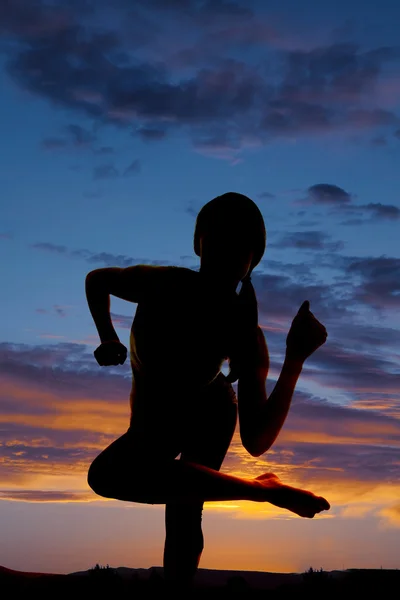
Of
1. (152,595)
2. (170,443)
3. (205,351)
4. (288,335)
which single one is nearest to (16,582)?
(152,595)

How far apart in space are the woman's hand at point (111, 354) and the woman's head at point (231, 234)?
0.80 metres

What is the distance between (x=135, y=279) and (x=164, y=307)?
0.31 metres

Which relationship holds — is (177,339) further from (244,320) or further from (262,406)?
(262,406)

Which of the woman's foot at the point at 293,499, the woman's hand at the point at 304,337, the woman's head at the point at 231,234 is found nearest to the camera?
the woman's foot at the point at 293,499

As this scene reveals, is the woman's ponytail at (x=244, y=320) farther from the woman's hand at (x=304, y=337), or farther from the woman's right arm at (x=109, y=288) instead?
the woman's right arm at (x=109, y=288)

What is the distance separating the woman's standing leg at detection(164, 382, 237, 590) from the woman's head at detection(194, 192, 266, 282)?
81cm

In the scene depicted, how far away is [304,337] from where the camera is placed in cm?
508

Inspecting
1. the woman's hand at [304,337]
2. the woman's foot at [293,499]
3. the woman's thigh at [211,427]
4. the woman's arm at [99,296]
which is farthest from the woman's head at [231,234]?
the woman's foot at [293,499]

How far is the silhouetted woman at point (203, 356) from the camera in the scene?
5.00 metres

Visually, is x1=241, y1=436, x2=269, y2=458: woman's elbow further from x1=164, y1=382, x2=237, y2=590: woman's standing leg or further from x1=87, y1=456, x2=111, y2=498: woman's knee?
x1=87, y1=456, x2=111, y2=498: woman's knee

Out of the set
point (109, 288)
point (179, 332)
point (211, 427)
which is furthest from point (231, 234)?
point (211, 427)

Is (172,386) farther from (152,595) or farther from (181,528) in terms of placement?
(152,595)

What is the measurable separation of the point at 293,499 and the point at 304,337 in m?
1.00

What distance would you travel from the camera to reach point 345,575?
4637 mm
